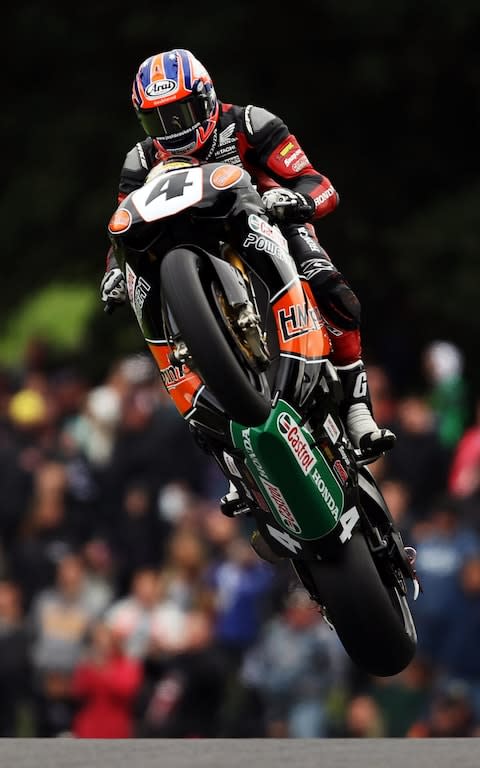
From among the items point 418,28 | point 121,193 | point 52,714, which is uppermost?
point 121,193

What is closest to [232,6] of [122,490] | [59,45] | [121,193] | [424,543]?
[59,45]

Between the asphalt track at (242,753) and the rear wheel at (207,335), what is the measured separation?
4.12 ft

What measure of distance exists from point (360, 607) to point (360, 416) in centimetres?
82

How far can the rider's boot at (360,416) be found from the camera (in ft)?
24.2

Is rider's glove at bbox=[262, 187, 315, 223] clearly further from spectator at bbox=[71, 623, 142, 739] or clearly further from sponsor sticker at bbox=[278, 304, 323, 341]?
spectator at bbox=[71, 623, 142, 739]

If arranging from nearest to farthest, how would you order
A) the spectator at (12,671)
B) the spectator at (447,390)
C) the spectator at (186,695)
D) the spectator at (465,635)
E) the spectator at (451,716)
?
the spectator at (451,716) → the spectator at (465,635) → the spectator at (186,695) → the spectator at (12,671) → the spectator at (447,390)

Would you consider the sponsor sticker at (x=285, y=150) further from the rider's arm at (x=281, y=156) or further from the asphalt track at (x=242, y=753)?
the asphalt track at (x=242, y=753)

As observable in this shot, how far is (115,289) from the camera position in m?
7.57

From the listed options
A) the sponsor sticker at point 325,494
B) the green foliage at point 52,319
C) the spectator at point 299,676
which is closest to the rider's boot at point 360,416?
the sponsor sticker at point 325,494

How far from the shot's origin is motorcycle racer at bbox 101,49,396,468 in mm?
7207

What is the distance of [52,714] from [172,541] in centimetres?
133

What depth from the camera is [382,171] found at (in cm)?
1745

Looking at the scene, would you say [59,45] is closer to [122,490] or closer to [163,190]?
[122,490]

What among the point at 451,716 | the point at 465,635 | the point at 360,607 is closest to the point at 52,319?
the point at 465,635
